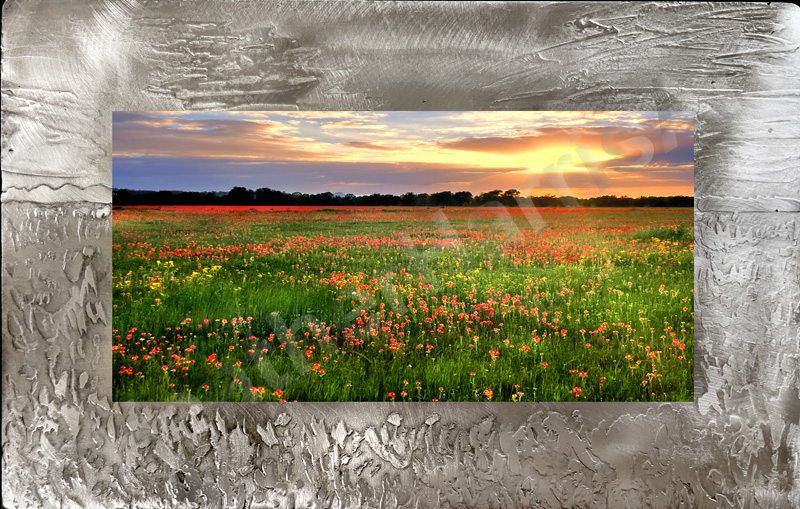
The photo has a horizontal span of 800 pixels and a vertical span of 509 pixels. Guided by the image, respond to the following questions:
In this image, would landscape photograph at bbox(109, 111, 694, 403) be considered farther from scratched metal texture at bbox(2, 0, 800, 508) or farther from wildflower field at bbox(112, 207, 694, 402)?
scratched metal texture at bbox(2, 0, 800, 508)

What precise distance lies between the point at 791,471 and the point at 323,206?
3706 mm

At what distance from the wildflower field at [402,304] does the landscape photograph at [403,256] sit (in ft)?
0.04

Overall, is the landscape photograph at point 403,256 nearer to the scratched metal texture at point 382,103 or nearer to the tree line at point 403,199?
the tree line at point 403,199

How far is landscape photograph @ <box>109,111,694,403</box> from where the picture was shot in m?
3.43

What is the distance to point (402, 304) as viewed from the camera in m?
3.56

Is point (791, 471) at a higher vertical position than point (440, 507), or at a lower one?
higher

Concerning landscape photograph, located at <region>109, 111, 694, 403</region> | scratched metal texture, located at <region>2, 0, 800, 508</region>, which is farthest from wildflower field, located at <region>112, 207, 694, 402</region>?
scratched metal texture, located at <region>2, 0, 800, 508</region>

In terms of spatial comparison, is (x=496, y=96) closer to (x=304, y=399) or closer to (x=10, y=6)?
(x=304, y=399)

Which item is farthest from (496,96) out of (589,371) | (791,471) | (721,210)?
(791,471)

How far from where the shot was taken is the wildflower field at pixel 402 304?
3416mm

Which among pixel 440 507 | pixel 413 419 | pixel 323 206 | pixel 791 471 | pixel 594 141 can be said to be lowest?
pixel 440 507

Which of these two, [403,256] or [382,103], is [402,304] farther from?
[382,103]

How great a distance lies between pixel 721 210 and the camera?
3.39m

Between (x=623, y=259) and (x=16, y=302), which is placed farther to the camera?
(x=623, y=259)
